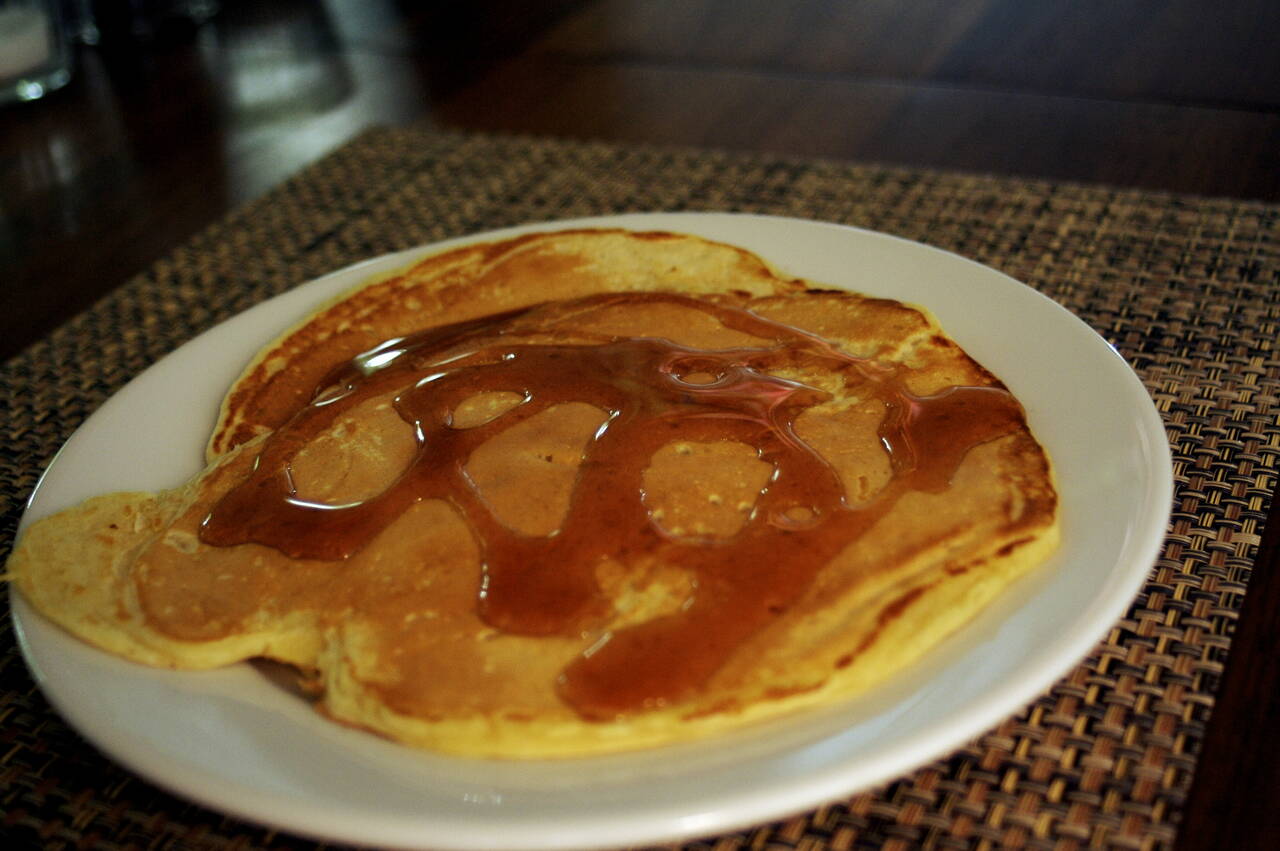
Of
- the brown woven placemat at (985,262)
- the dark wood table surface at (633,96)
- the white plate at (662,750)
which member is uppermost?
the white plate at (662,750)

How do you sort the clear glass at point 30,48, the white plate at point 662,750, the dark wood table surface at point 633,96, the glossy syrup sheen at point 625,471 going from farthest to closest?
the clear glass at point 30,48
the dark wood table surface at point 633,96
the glossy syrup sheen at point 625,471
the white plate at point 662,750

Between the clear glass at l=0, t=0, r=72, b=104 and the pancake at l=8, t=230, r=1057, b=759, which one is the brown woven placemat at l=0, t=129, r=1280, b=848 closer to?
the pancake at l=8, t=230, r=1057, b=759

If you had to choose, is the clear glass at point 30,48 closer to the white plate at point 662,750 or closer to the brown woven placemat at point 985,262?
the brown woven placemat at point 985,262

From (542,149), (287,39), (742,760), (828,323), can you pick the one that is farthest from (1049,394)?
(287,39)

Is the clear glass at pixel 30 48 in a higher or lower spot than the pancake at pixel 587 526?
lower

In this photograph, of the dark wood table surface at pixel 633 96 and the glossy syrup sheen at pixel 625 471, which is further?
the dark wood table surface at pixel 633 96

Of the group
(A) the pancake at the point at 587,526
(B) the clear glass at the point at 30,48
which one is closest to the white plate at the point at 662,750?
(A) the pancake at the point at 587,526
